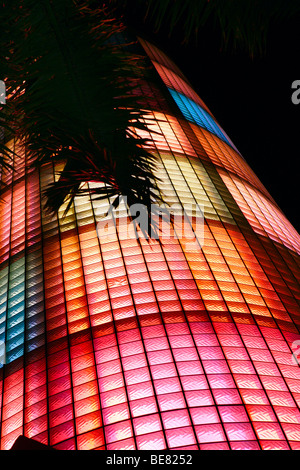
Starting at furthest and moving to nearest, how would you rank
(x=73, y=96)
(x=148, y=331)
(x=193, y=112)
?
(x=193, y=112)
(x=148, y=331)
(x=73, y=96)

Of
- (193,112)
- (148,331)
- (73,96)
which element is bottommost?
(148,331)

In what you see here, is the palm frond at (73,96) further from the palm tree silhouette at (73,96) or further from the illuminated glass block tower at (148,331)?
the illuminated glass block tower at (148,331)

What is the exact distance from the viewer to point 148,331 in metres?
11.7

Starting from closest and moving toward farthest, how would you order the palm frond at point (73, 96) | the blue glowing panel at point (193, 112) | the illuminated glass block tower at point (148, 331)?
the palm frond at point (73, 96) → the illuminated glass block tower at point (148, 331) → the blue glowing panel at point (193, 112)

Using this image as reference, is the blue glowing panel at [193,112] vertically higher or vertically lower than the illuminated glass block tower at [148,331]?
higher

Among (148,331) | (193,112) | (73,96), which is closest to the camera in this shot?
(73,96)

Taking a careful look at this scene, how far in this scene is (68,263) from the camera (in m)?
13.5

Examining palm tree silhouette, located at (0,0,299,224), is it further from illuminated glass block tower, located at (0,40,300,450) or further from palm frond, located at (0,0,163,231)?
illuminated glass block tower, located at (0,40,300,450)

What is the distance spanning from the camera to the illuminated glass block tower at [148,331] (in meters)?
9.87

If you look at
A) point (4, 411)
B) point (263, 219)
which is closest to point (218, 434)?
point (4, 411)

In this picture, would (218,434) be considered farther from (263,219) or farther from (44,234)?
(263,219)

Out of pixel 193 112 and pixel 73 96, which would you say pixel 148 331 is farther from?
pixel 193 112

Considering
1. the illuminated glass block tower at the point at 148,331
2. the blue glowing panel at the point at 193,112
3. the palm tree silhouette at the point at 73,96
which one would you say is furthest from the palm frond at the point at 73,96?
the blue glowing panel at the point at 193,112

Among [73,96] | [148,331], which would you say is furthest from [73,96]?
[148,331]
